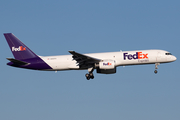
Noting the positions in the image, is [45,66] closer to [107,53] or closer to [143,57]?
[107,53]

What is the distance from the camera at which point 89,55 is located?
5762 cm

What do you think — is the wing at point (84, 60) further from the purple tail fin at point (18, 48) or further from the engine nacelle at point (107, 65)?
the purple tail fin at point (18, 48)

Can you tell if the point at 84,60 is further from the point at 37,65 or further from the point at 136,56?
the point at 136,56

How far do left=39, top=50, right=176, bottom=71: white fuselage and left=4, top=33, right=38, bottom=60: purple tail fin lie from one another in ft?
11.9

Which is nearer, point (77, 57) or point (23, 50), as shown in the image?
point (77, 57)

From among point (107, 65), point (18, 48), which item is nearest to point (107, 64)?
point (107, 65)

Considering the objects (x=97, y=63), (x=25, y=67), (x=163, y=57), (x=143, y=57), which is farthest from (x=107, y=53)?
(x=25, y=67)

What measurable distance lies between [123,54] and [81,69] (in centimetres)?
793

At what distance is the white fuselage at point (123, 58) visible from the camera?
55.9m

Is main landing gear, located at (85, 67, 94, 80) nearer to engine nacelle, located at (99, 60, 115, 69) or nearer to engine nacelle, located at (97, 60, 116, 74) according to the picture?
engine nacelle, located at (97, 60, 116, 74)

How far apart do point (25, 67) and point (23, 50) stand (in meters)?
3.52

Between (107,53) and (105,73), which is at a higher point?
(107,53)

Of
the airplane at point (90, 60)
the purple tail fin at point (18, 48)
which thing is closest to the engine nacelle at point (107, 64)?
the airplane at point (90, 60)

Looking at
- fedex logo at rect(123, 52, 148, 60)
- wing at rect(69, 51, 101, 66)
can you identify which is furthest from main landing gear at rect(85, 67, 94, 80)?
fedex logo at rect(123, 52, 148, 60)
